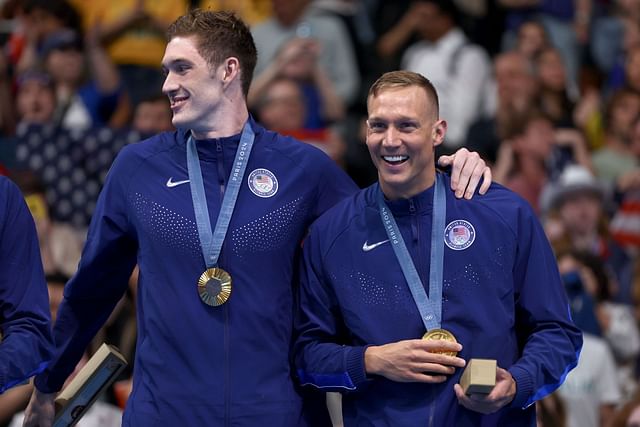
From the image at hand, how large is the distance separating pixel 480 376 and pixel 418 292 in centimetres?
48

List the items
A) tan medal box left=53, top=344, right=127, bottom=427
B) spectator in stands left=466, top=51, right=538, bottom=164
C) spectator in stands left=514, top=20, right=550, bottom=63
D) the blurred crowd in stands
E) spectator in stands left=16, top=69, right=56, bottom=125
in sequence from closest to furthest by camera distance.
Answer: tan medal box left=53, top=344, right=127, bottom=427
the blurred crowd in stands
spectator in stands left=16, top=69, right=56, bottom=125
spectator in stands left=466, top=51, right=538, bottom=164
spectator in stands left=514, top=20, right=550, bottom=63

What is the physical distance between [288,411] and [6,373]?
1.11 m

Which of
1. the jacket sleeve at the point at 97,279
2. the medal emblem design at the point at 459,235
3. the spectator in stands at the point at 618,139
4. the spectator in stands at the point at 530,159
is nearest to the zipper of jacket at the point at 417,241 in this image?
the medal emblem design at the point at 459,235

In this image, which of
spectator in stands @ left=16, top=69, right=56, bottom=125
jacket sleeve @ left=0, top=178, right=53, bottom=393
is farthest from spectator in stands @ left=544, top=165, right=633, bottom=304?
jacket sleeve @ left=0, top=178, right=53, bottom=393

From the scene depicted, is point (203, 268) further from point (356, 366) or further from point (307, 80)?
point (307, 80)

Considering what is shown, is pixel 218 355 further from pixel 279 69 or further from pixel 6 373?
pixel 279 69

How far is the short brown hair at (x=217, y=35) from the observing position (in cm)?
607

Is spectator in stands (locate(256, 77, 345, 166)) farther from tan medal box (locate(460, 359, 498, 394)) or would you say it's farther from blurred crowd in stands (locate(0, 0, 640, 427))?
tan medal box (locate(460, 359, 498, 394))

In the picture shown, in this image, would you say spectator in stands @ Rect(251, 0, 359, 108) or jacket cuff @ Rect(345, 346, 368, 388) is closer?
jacket cuff @ Rect(345, 346, 368, 388)

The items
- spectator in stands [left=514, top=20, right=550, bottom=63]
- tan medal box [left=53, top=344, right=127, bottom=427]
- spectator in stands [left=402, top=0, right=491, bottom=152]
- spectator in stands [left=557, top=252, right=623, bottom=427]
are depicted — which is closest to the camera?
tan medal box [left=53, top=344, right=127, bottom=427]

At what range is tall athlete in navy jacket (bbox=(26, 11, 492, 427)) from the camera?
5.86m

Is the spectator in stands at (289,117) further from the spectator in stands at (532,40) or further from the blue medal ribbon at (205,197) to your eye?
the blue medal ribbon at (205,197)

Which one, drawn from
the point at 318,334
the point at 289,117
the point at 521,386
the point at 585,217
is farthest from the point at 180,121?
the point at 585,217

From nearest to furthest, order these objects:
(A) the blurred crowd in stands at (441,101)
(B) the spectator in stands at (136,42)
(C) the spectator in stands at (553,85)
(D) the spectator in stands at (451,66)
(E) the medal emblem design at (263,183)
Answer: (E) the medal emblem design at (263,183) → (A) the blurred crowd in stands at (441,101) → (B) the spectator in stands at (136,42) → (D) the spectator in stands at (451,66) → (C) the spectator in stands at (553,85)
